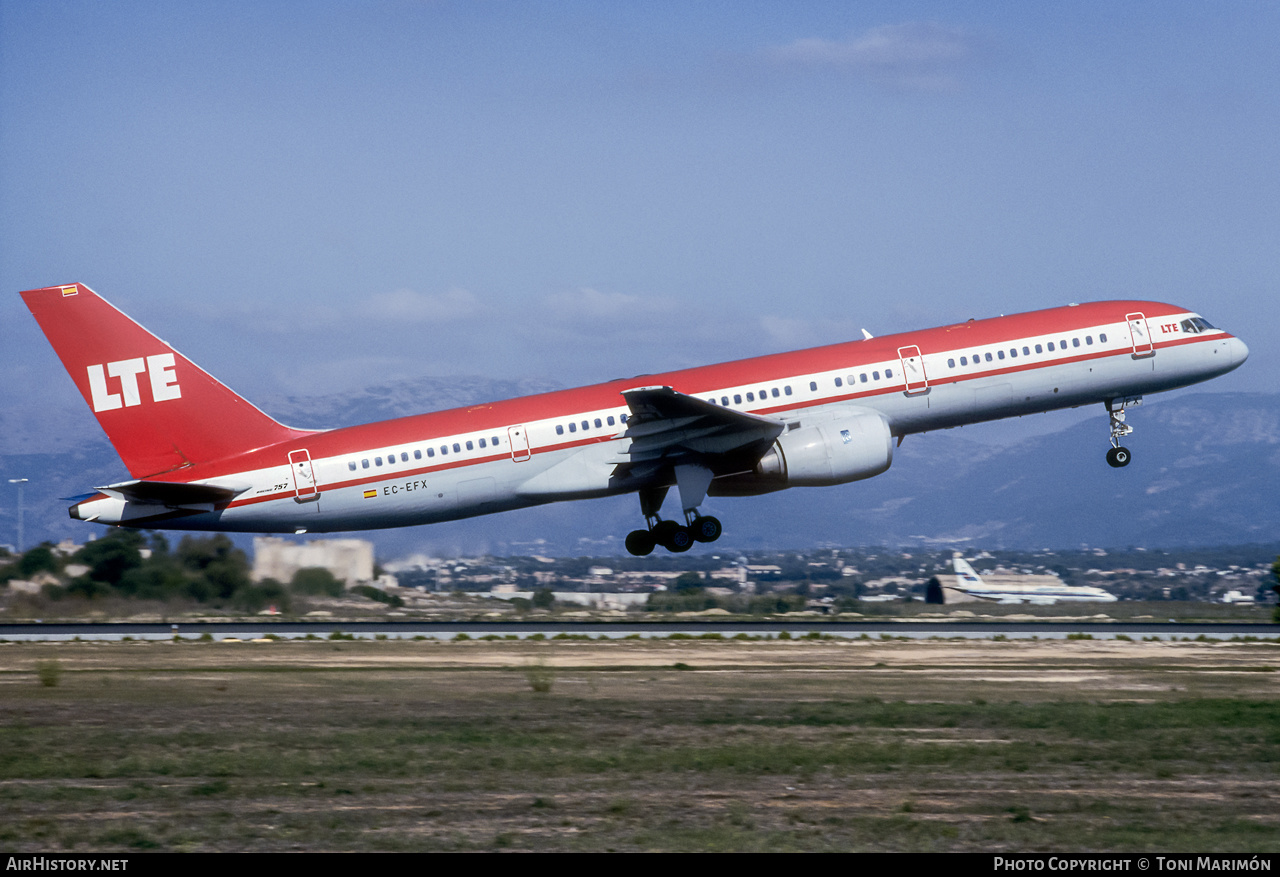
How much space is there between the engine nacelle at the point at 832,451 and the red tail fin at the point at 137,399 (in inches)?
531

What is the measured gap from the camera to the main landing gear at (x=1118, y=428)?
39.8 meters

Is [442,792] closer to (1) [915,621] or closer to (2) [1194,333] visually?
(2) [1194,333]

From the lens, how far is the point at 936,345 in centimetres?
3741

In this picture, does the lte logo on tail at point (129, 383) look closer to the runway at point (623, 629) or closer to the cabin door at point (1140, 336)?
the runway at point (623, 629)

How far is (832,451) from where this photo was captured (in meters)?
35.9

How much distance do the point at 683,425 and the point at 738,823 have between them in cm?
2156

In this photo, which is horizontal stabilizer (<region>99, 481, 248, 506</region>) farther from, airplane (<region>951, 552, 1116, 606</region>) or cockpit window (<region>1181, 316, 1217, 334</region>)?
airplane (<region>951, 552, 1116, 606</region>)

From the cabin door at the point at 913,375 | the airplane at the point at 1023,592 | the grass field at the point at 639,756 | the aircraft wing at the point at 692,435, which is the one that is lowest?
the airplane at the point at 1023,592

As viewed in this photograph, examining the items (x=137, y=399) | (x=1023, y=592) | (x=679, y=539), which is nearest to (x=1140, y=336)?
(x=679, y=539)

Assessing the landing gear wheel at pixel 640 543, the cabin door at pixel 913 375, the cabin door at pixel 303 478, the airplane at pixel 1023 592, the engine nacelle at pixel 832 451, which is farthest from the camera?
the airplane at pixel 1023 592

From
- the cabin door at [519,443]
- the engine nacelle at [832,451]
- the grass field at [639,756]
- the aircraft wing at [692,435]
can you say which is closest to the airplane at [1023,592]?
the engine nacelle at [832,451]

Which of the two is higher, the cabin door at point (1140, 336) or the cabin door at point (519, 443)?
the cabin door at point (1140, 336)

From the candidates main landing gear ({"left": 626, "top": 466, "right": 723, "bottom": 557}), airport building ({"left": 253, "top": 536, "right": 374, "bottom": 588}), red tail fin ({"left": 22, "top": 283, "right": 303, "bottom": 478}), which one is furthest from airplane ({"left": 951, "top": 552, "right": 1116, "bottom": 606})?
red tail fin ({"left": 22, "top": 283, "right": 303, "bottom": 478})

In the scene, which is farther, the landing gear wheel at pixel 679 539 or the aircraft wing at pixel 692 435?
the landing gear wheel at pixel 679 539
